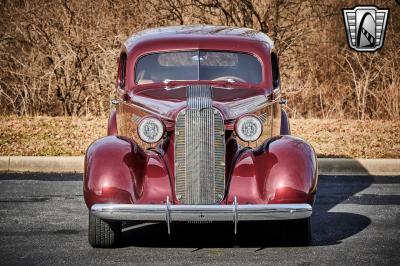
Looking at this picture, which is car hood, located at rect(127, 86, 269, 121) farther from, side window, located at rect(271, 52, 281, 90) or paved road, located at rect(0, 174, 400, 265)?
paved road, located at rect(0, 174, 400, 265)

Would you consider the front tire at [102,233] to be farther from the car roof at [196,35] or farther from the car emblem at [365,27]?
the car emblem at [365,27]

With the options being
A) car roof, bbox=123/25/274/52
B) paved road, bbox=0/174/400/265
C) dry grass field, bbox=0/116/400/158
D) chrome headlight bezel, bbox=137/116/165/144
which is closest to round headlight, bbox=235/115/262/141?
chrome headlight bezel, bbox=137/116/165/144

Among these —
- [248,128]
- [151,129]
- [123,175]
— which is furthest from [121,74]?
[123,175]

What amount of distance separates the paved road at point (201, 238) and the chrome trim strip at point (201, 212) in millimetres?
346

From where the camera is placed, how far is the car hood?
8148mm

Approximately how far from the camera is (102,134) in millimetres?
15664

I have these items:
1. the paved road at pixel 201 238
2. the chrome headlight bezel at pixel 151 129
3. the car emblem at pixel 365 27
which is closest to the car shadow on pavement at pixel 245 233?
the paved road at pixel 201 238

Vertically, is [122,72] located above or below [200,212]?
above

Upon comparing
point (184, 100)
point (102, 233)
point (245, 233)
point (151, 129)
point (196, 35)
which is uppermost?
point (196, 35)

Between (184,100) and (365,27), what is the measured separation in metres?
12.5

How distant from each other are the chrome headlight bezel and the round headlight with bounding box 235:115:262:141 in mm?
668

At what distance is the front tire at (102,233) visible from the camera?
766 centimetres

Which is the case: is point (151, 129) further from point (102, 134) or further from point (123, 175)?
point (102, 134)

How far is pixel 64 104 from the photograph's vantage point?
19.2m
